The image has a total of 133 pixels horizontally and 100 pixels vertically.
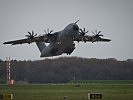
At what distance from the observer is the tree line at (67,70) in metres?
98.8

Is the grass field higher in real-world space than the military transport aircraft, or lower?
lower

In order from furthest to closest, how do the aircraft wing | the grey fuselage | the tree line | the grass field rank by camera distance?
the tree line
the aircraft wing
the grey fuselage
the grass field

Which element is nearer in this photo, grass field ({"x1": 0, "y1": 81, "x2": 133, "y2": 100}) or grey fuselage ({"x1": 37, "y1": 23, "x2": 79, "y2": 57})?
grass field ({"x1": 0, "y1": 81, "x2": 133, "y2": 100})


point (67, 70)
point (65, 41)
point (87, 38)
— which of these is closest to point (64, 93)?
point (65, 41)

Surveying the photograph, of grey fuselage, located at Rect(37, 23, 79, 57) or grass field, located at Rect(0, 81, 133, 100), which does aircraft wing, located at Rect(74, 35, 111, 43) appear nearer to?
grey fuselage, located at Rect(37, 23, 79, 57)

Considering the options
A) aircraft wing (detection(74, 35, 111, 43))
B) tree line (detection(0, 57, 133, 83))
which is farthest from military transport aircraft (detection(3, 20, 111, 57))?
tree line (detection(0, 57, 133, 83))

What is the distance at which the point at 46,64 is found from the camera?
323ft

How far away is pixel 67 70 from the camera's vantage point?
10362cm

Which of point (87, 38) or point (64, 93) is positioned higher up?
point (87, 38)

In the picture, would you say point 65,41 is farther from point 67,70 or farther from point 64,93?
point 67,70

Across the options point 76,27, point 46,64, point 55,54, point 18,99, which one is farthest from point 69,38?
point 46,64

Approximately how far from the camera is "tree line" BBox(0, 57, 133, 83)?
98.8m

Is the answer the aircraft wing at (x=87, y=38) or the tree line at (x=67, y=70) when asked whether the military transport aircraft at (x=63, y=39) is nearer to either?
the aircraft wing at (x=87, y=38)

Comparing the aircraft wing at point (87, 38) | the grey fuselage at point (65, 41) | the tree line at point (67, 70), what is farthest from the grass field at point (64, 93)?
the tree line at point (67, 70)
